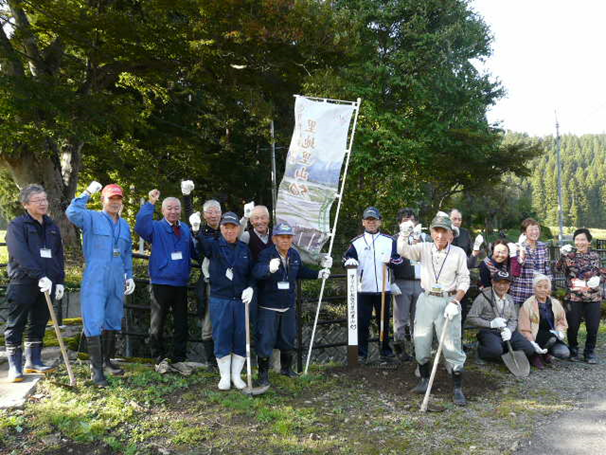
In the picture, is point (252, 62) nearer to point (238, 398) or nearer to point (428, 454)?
point (238, 398)

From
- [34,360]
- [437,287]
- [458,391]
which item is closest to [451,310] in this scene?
[437,287]

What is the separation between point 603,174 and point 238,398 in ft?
395

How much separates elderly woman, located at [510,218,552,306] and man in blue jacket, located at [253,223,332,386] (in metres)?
3.10

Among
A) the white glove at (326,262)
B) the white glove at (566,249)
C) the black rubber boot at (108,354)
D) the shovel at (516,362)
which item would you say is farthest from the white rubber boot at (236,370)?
the white glove at (566,249)

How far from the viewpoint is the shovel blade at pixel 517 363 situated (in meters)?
5.50

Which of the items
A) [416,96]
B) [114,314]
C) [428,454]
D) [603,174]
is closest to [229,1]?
[416,96]

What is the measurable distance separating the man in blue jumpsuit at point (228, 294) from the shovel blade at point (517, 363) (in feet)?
10.5

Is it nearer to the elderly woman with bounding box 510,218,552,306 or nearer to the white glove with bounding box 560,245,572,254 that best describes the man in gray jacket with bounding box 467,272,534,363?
the elderly woman with bounding box 510,218,552,306

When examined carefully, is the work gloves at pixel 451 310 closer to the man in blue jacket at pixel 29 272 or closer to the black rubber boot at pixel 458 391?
the black rubber boot at pixel 458 391

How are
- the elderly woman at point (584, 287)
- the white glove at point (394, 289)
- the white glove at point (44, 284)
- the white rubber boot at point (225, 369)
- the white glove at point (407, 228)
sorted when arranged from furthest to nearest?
the elderly woman at point (584, 287), the white glove at point (394, 289), the white glove at point (407, 228), the white rubber boot at point (225, 369), the white glove at point (44, 284)

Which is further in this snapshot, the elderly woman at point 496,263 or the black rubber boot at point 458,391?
the elderly woman at point 496,263

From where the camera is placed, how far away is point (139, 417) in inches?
155

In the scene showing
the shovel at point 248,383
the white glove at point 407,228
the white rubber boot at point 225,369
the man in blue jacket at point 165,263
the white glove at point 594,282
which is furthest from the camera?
the white glove at point 594,282

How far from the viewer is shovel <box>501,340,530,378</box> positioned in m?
5.50
